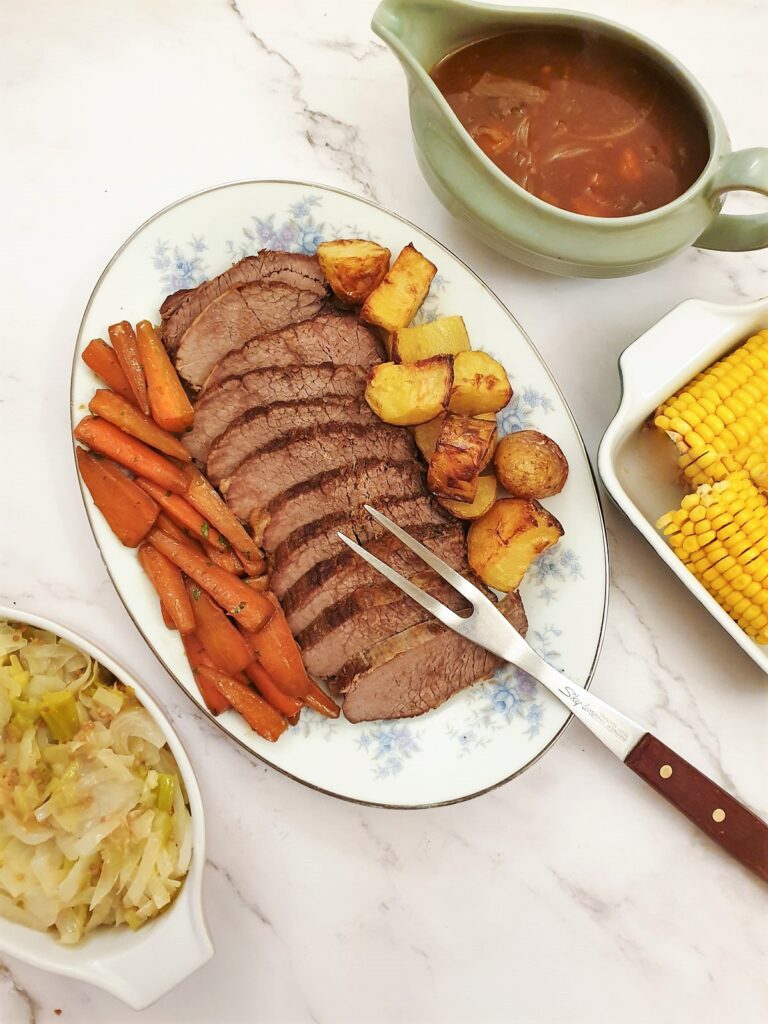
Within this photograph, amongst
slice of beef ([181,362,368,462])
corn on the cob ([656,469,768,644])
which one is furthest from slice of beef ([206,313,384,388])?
corn on the cob ([656,469,768,644])

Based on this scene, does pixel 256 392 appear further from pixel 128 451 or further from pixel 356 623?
pixel 356 623

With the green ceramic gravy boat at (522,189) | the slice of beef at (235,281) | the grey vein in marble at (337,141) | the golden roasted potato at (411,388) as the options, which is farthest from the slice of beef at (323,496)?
the grey vein in marble at (337,141)

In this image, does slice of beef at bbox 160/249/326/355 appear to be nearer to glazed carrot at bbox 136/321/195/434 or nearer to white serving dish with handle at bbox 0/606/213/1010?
glazed carrot at bbox 136/321/195/434

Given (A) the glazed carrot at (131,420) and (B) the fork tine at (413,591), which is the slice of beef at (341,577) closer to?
(B) the fork tine at (413,591)

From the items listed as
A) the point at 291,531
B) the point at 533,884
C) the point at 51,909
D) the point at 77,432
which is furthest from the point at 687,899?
the point at 77,432

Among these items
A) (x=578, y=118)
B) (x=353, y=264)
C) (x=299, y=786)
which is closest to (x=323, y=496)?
(x=353, y=264)

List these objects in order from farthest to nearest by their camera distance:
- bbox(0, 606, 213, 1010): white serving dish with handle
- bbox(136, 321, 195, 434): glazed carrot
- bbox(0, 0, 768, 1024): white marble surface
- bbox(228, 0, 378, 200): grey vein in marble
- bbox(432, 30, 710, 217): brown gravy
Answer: bbox(228, 0, 378, 200): grey vein in marble → bbox(0, 0, 768, 1024): white marble surface → bbox(136, 321, 195, 434): glazed carrot → bbox(432, 30, 710, 217): brown gravy → bbox(0, 606, 213, 1010): white serving dish with handle

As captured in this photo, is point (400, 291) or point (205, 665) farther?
point (400, 291)
